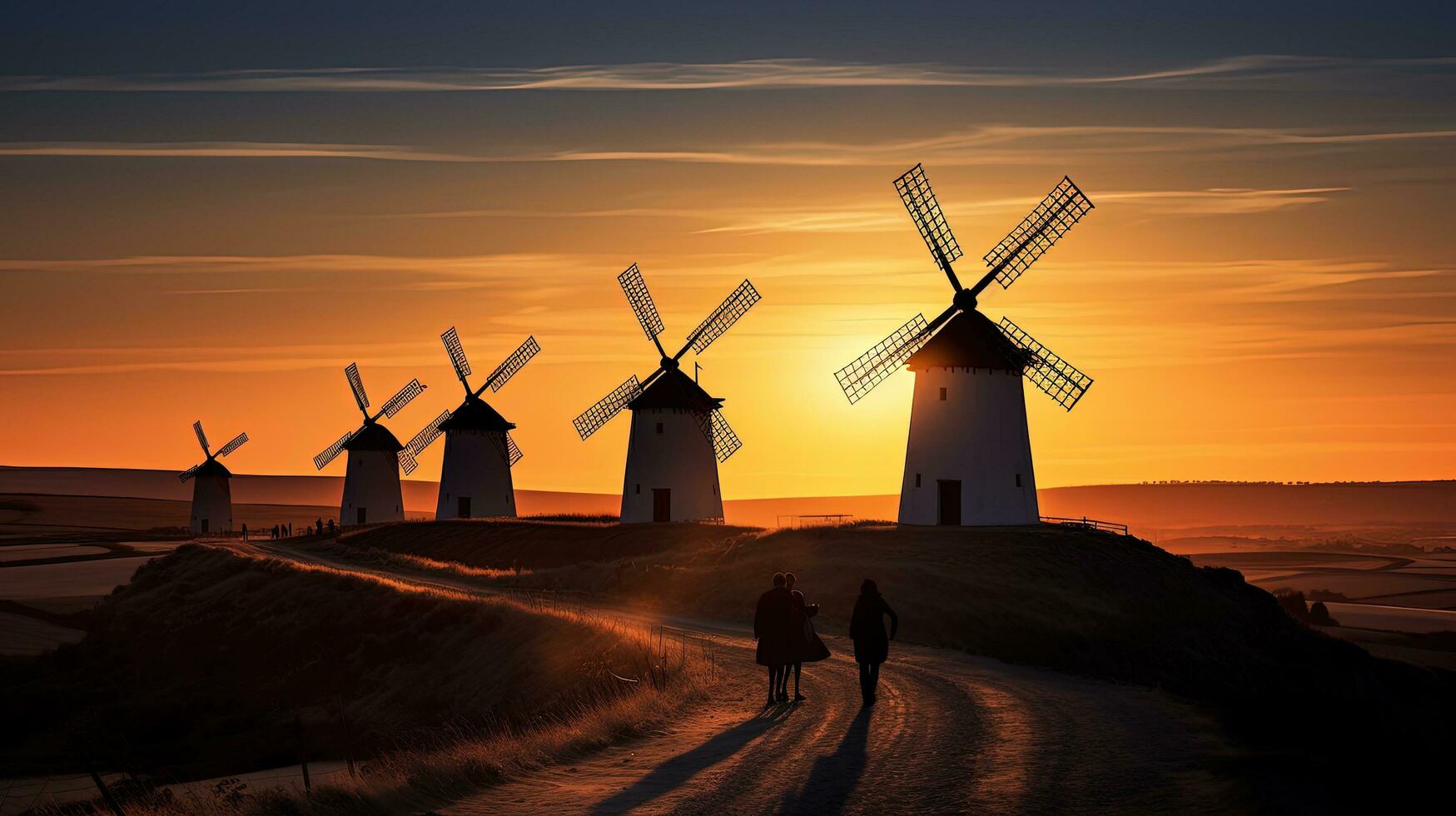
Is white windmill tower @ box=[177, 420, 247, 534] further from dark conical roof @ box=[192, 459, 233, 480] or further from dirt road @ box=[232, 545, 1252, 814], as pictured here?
dirt road @ box=[232, 545, 1252, 814]

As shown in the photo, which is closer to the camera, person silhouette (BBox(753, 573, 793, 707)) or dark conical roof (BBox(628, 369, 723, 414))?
person silhouette (BBox(753, 573, 793, 707))

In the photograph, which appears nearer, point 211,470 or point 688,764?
point 688,764

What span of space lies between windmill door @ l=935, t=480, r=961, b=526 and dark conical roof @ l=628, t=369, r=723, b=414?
22.3m

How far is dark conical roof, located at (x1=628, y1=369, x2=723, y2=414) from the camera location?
7712cm

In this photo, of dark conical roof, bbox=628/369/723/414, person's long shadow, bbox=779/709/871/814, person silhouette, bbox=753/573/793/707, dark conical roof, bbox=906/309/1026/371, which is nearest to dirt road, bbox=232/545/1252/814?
person's long shadow, bbox=779/709/871/814

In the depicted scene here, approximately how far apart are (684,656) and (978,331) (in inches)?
1308

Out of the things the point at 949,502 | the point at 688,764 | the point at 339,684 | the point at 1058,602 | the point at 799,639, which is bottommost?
the point at 339,684

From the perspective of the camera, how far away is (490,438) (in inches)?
3954

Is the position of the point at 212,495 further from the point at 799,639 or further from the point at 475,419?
the point at 799,639

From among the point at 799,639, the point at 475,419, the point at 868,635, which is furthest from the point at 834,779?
the point at 475,419

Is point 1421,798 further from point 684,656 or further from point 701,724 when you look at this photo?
point 684,656

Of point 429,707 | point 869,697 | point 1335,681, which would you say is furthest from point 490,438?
point 869,697

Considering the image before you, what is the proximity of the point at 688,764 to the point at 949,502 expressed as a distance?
41.0 meters

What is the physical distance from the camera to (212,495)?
148625 mm
